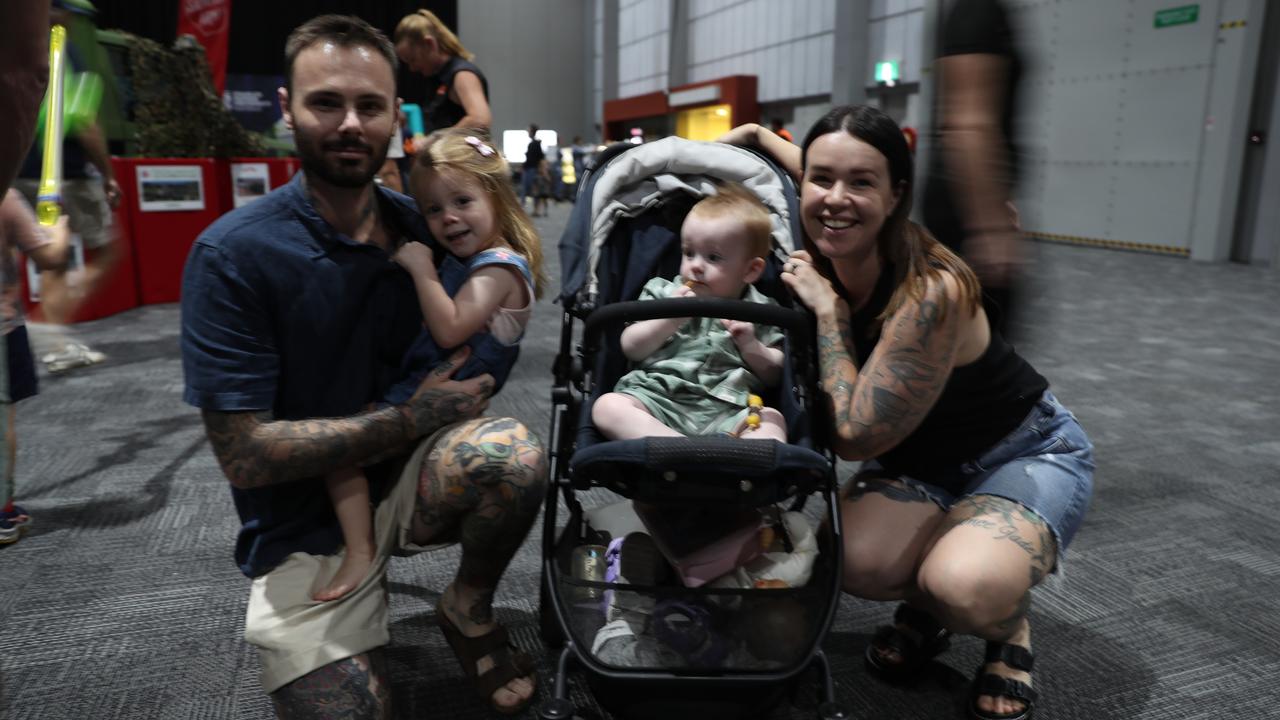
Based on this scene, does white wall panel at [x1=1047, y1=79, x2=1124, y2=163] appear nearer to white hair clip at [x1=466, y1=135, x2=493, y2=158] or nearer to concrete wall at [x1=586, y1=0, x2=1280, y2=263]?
concrete wall at [x1=586, y1=0, x2=1280, y2=263]

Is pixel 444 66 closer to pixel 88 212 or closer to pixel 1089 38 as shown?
pixel 88 212

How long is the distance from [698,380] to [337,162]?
34.5 inches

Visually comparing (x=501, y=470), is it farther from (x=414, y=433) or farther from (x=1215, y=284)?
(x=1215, y=284)

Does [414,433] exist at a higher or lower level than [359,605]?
higher

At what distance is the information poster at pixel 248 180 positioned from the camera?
6.24m

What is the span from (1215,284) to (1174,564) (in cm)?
622

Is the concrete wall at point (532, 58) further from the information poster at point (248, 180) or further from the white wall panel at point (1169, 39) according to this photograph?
the information poster at point (248, 180)

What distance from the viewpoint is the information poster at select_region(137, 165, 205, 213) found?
5.76 m

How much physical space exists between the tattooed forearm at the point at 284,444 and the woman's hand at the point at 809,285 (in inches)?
35.8

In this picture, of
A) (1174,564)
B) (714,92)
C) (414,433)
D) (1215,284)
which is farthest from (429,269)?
(714,92)

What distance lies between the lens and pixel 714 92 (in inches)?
661

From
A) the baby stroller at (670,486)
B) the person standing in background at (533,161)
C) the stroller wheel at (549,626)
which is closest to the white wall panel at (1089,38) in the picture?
the person standing in background at (533,161)

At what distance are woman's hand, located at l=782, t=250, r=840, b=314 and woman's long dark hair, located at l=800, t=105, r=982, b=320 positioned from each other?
0.12 m

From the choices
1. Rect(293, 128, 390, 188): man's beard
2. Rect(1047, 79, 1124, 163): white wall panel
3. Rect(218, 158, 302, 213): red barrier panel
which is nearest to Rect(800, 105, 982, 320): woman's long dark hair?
Rect(293, 128, 390, 188): man's beard
